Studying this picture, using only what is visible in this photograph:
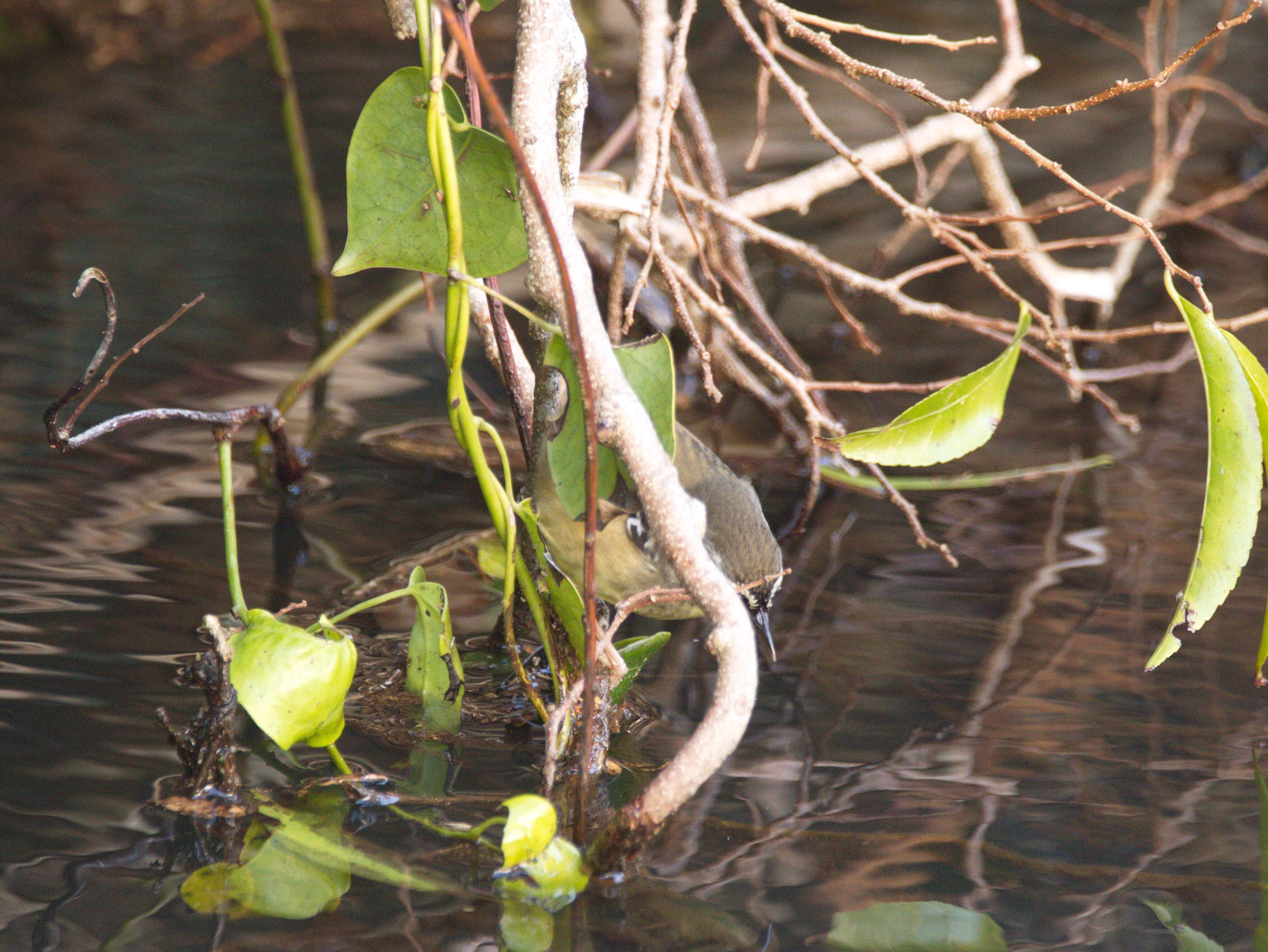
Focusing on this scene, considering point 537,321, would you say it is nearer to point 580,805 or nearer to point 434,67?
point 434,67

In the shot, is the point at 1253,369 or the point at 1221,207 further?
the point at 1221,207

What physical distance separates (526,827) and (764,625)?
0.57 metres

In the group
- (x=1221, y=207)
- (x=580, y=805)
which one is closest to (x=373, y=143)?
(x=580, y=805)

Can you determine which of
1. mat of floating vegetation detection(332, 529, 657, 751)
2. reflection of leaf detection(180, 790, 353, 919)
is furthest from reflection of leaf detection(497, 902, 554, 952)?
mat of floating vegetation detection(332, 529, 657, 751)

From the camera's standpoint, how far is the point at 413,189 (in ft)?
3.02

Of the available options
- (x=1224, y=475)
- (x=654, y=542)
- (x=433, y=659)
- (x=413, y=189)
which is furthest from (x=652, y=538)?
(x=1224, y=475)

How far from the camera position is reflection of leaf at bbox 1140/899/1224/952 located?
0.91 metres

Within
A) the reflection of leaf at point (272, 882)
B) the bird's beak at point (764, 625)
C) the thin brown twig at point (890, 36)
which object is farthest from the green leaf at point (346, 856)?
the thin brown twig at point (890, 36)

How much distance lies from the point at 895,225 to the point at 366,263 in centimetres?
226

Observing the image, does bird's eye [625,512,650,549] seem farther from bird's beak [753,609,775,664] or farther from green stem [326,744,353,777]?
green stem [326,744,353,777]

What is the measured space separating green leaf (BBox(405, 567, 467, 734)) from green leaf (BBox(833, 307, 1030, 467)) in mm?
388

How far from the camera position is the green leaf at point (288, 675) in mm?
840

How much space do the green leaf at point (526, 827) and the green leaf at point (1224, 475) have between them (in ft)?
1.55

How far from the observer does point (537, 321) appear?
86 cm
